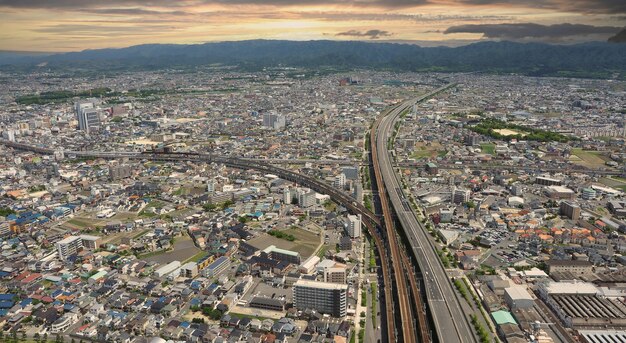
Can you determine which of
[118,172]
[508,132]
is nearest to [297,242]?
[118,172]

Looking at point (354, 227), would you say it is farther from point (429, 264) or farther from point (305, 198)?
point (305, 198)

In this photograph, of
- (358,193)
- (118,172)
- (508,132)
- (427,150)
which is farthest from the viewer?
(508,132)

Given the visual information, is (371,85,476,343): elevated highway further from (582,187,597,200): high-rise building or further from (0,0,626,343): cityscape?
(582,187,597,200): high-rise building

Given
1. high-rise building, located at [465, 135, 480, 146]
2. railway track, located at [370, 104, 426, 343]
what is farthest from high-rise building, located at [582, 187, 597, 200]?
high-rise building, located at [465, 135, 480, 146]

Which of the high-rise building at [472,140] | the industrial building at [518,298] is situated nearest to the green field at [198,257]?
the industrial building at [518,298]

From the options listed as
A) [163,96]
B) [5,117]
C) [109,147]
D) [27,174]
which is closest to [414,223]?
[27,174]

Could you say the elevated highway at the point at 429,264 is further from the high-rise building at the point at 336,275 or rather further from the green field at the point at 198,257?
the green field at the point at 198,257
